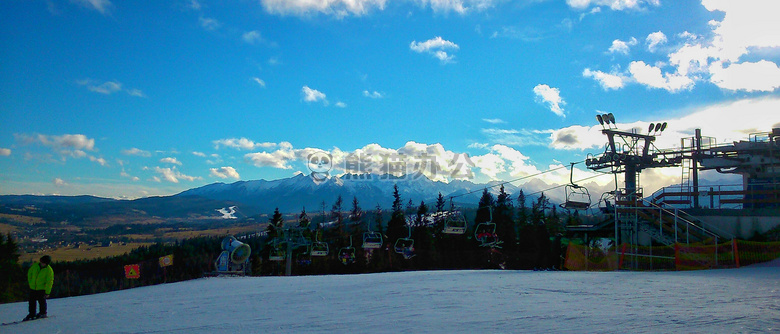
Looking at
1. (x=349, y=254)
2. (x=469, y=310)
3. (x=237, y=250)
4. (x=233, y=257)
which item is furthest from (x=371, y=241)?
(x=469, y=310)

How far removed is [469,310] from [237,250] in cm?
2954

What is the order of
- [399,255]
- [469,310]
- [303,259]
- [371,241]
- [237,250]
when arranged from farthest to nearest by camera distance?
[399,255] → [303,259] → [371,241] → [237,250] → [469,310]

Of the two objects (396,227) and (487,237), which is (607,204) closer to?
(487,237)

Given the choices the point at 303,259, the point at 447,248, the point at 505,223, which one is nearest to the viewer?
the point at 303,259

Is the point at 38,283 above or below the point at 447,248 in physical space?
above

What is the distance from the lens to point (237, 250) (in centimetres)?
3641

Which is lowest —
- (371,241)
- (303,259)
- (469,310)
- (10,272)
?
(10,272)

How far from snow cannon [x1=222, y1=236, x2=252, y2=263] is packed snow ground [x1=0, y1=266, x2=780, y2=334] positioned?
20753mm

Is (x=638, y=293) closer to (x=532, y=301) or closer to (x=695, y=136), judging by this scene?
(x=532, y=301)

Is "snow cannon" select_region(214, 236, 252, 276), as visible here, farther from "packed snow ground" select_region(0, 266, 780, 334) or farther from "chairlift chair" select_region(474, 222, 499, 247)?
"packed snow ground" select_region(0, 266, 780, 334)

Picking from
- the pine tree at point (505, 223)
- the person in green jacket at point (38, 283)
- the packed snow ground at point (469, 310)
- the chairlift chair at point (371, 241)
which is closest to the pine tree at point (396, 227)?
the pine tree at point (505, 223)

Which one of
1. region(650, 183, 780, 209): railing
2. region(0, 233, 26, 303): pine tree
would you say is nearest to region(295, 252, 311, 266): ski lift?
region(0, 233, 26, 303): pine tree

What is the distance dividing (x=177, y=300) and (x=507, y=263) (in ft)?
168

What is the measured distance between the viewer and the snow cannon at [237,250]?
117ft
